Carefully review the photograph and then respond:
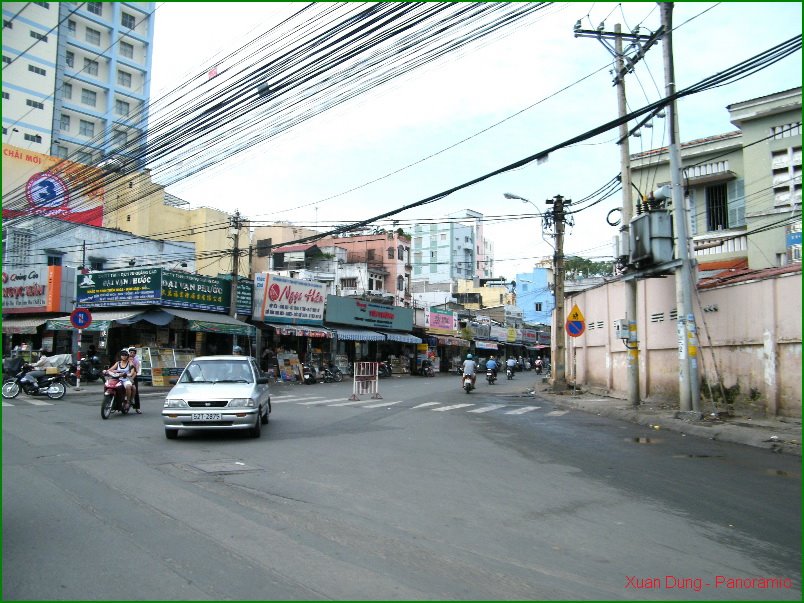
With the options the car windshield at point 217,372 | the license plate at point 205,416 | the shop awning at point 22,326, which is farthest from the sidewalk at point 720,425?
the shop awning at point 22,326

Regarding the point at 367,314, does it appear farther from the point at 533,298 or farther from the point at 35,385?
the point at 533,298

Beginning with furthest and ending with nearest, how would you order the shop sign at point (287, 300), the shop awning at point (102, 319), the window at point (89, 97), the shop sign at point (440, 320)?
the window at point (89, 97), the shop sign at point (440, 320), the shop sign at point (287, 300), the shop awning at point (102, 319)

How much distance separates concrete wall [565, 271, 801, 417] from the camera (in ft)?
45.9

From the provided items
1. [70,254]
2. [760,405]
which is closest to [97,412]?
[760,405]

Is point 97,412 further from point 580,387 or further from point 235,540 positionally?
point 580,387

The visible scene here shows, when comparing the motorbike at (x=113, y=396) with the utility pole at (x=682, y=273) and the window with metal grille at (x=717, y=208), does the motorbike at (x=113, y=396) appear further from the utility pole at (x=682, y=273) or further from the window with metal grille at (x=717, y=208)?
the window with metal grille at (x=717, y=208)

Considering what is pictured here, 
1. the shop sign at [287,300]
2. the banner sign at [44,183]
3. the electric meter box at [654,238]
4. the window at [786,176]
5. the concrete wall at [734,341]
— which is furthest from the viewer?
the banner sign at [44,183]

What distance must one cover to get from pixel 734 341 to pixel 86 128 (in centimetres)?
6779

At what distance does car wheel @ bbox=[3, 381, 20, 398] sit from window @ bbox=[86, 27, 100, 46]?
57.9m

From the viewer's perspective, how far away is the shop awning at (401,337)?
147ft

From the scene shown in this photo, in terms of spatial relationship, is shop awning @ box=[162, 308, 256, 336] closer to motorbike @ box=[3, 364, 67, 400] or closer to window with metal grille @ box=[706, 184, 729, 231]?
motorbike @ box=[3, 364, 67, 400]

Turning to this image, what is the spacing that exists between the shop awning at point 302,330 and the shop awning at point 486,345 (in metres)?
25.7

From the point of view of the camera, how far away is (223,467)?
915 cm

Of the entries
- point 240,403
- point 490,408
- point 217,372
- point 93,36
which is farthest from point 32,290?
point 93,36
